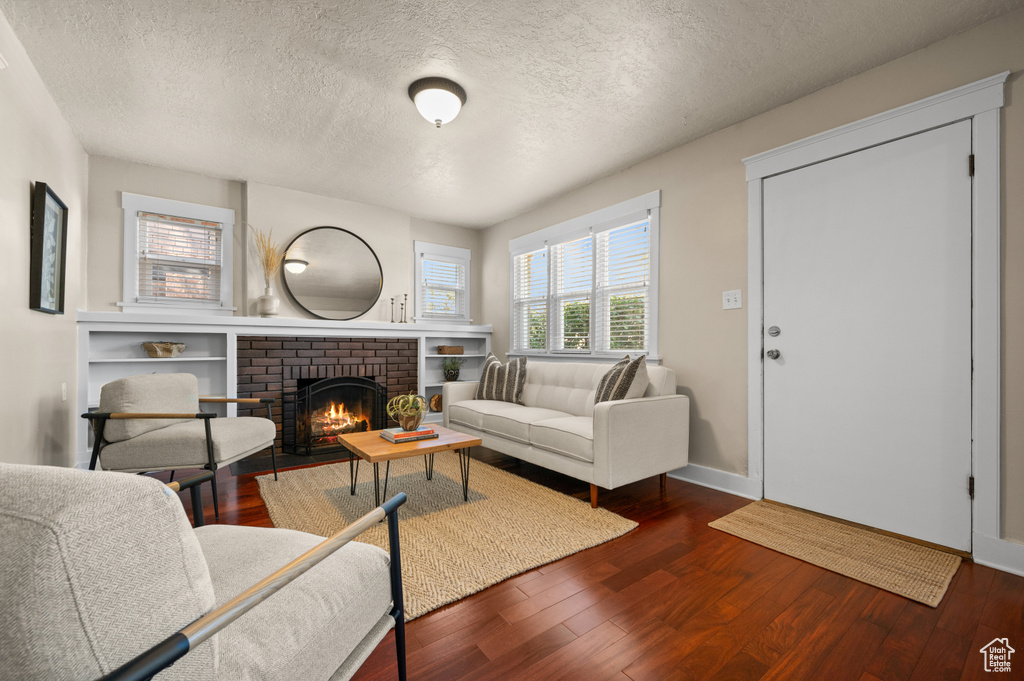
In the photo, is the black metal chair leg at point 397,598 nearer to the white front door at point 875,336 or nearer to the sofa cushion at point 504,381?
the white front door at point 875,336

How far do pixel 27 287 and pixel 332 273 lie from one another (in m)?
2.36

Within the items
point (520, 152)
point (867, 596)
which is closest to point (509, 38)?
point (520, 152)

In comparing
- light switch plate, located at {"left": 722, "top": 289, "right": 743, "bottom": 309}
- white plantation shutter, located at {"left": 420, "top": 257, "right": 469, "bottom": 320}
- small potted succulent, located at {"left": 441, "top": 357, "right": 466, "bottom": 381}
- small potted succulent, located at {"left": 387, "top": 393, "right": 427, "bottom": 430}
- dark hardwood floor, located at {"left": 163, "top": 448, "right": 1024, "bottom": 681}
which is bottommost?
dark hardwood floor, located at {"left": 163, "top": 448, "right": 1024, "bottom": 681}

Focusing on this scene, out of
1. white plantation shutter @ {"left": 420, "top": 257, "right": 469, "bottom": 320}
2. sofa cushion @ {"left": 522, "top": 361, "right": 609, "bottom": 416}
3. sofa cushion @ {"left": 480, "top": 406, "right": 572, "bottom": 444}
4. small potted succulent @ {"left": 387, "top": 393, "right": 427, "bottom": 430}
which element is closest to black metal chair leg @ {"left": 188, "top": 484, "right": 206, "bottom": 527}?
small potted succulent @ {"left": 387, "top": 393, "right": 427, "bottom": 430}

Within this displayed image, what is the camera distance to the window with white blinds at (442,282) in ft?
17.4

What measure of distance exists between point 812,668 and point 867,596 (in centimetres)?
61

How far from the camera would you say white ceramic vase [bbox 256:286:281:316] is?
4.14 meters

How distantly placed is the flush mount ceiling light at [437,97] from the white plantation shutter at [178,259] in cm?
262

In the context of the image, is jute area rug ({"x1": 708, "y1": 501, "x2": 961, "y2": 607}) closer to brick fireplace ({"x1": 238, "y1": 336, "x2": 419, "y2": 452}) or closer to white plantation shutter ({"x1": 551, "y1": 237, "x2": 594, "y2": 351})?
white plantation shutter ({"x1": 551, "y1": 237, "x2": 594, "y2": 351})

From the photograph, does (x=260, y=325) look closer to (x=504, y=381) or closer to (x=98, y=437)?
(x=98, y=437)

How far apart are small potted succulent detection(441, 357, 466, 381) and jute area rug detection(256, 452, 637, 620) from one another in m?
1.84

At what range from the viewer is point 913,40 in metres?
2.25

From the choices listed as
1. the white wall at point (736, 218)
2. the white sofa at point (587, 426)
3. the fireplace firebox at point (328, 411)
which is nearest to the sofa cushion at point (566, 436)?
the white sofa at point (587, 426)

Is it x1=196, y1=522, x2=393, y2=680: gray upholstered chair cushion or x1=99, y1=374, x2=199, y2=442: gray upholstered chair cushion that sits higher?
x1=99, y1=374, x2=199, y2=442: gray upholstered chair cushion
